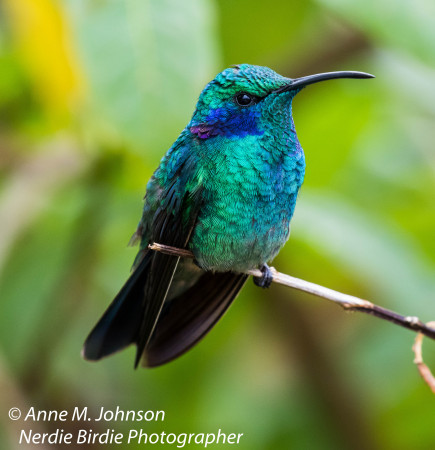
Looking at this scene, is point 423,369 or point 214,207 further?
point 214,207

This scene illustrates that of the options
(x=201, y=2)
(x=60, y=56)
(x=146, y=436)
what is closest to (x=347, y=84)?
(x=201, y=2)

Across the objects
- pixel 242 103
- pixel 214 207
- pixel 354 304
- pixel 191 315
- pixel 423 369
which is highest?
pixel 242 103

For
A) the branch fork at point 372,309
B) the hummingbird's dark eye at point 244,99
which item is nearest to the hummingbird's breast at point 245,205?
the hummingbird's dark eye at point 244,99

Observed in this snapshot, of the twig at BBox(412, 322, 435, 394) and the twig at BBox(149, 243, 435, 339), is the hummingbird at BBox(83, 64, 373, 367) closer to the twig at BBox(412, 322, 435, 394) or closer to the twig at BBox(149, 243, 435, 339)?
the twig at BBox(149, 243, 435, 339)

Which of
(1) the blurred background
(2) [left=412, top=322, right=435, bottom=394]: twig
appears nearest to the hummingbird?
(1) the blurred background

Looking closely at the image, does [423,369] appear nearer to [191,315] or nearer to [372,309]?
[372,309]

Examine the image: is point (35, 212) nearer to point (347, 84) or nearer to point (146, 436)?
point (146, 436)

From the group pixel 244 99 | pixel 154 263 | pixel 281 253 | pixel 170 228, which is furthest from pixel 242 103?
pixel 281 253
